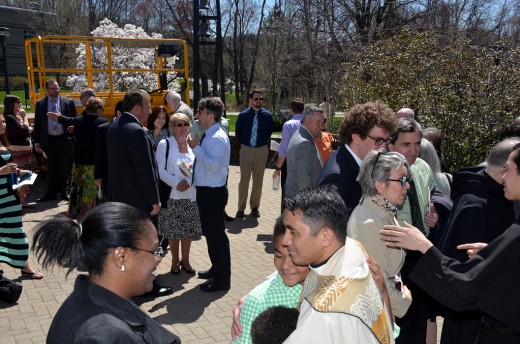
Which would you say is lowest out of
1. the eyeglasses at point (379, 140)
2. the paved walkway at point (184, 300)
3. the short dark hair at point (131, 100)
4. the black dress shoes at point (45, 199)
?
the paved walkway at point (184, 300)

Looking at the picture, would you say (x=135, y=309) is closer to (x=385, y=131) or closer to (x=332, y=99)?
(x=385, y=131)

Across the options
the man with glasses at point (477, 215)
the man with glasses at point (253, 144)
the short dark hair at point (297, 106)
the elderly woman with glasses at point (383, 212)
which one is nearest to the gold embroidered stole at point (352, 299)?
the elderly woman with glasses at point (383, 212)

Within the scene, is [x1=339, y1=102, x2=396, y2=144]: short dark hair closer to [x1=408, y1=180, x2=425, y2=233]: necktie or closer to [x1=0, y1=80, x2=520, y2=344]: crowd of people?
[x1=0, y1=80, x2=520, y2=344]: crowd of people

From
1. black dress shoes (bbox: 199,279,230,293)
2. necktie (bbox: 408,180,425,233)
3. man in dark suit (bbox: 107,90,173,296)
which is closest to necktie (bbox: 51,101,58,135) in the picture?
man in dark suit (bbox: 107,90,173,296)

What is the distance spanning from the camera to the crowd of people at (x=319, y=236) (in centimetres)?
188

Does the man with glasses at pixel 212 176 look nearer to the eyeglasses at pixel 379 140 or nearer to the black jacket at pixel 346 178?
the black jacket at pixel 346 178

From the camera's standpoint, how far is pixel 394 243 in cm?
256

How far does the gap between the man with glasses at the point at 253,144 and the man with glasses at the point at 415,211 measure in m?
4.35

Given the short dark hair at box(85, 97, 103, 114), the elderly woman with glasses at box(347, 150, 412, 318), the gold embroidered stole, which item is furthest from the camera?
the short dark hair at box(85, 97, 103, 114)

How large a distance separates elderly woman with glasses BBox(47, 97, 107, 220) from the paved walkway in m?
1.45

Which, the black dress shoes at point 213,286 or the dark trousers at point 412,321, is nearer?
the dark trousers at point 412,321

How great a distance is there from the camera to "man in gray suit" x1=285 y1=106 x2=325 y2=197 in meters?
5.96

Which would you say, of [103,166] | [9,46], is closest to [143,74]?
[103,166]

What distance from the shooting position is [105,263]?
2.02m
